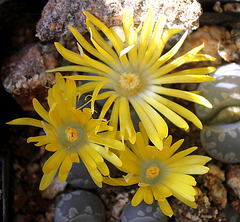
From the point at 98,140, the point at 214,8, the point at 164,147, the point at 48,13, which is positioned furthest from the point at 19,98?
the point at 214,8

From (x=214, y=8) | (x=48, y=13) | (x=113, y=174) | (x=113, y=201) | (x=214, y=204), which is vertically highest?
(x=48, y=13)

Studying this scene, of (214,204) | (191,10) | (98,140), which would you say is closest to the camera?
(98,140)

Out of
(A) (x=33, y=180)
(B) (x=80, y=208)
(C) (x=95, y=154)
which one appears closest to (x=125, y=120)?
(C) (x=95, y=154)

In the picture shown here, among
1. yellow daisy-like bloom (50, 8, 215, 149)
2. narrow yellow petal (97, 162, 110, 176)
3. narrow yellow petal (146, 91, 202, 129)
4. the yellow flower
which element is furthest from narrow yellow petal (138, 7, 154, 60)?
narrow yellow petal (97, 162, 110, 176)

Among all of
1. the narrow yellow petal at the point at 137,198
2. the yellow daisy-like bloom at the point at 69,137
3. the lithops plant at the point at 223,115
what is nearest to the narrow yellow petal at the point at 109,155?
the yellow daisy-like bloom at the point at 69,137

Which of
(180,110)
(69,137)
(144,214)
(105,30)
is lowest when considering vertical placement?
(144,214)

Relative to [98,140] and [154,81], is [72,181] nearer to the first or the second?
[98,140]

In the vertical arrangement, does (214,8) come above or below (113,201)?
above

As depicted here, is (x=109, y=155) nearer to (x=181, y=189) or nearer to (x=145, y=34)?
(x=181, y=189)
